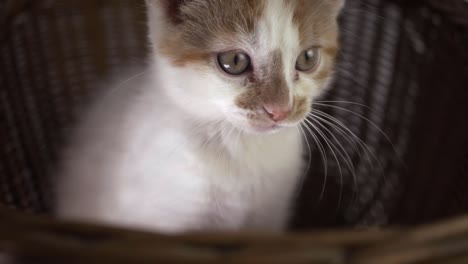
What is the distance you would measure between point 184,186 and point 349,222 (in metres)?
0.63

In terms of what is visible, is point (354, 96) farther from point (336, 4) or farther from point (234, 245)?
point (234, 245)

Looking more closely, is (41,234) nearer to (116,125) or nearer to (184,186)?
(184,186)

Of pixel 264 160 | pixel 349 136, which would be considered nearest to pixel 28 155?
pixel 264 160

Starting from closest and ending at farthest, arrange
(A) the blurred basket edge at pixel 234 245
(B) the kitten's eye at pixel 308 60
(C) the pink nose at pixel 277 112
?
(A) the blurred basket edge at pixel 234 245
(C) the pink nose at pixel 277 112
(B) the kitten's eye at pixel 308 60

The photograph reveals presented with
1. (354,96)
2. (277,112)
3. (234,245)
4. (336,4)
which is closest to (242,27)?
(277,112)

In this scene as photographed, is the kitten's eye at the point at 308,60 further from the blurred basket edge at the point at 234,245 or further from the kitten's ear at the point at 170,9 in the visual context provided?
the blurred basket edge at the point at 234,245

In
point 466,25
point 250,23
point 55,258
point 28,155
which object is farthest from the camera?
point 28,155

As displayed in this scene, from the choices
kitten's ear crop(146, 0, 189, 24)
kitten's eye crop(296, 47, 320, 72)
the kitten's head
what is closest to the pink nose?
the kitten's head

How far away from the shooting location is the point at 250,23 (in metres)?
0.90

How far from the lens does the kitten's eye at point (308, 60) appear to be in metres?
0.98

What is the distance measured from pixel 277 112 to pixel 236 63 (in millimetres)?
125

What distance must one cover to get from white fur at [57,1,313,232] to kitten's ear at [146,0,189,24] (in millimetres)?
27

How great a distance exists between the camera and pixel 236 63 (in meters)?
0.91

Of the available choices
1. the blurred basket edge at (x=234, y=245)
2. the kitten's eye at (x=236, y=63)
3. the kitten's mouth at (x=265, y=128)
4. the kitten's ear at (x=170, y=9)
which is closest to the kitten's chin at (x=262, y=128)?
the kitten's mouth at (x=265, y=128)
